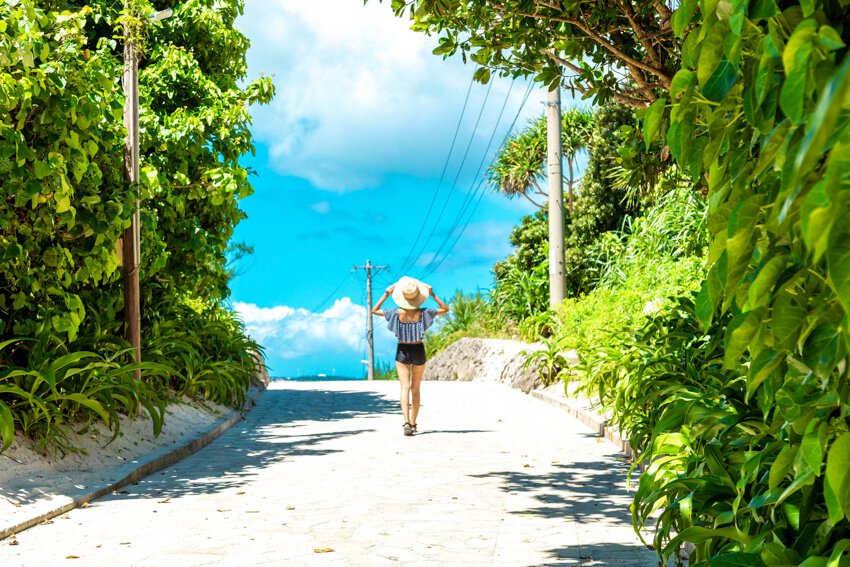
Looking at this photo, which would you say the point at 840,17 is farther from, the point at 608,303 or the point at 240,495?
the point at 608,303

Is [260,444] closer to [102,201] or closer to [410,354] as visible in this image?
[410,354]

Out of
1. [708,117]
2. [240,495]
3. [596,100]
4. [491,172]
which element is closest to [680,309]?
[596,100]

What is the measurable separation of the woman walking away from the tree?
3843 millimetres

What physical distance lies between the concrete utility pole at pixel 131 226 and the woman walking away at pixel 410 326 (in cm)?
295

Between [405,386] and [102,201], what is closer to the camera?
[102,201]

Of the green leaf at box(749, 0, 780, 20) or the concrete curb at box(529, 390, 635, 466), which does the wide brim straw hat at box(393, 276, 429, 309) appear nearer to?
the concrete curb at box(529, 390, 635, 466)

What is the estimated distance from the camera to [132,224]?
839 centimetres

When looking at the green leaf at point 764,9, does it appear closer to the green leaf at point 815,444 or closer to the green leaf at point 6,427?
the green leaf at point 815,444

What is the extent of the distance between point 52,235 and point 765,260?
6.72 meters

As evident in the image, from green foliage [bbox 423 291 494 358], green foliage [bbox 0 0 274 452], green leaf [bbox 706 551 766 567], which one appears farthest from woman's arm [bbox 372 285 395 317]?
green foliage [bbox 423 291 494 358]

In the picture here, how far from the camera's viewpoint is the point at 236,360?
12.9 metres

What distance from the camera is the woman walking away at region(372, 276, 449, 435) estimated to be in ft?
31.3

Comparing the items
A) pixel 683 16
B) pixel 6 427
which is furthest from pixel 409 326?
pixel 683 16

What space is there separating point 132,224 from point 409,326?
3.62m
